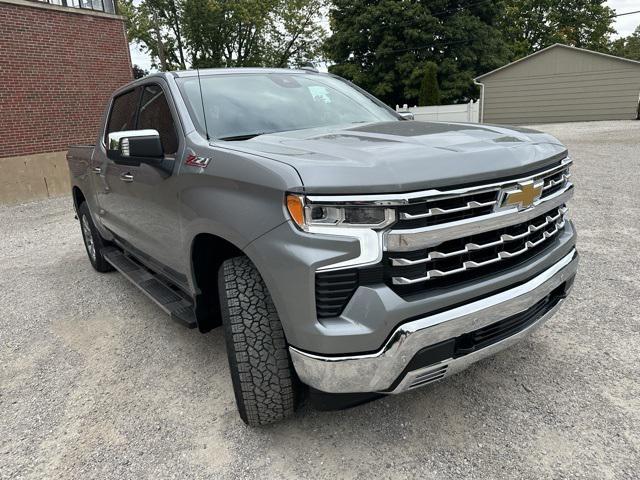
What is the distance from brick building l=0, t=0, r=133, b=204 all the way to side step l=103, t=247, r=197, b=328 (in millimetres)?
8146

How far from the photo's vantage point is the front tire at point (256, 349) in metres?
2.15

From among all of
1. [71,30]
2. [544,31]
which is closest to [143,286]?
[71,30]

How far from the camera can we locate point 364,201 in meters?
1.78

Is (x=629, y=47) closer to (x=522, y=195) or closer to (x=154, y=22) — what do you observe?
(x=154, y=22)

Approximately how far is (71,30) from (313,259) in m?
12.7

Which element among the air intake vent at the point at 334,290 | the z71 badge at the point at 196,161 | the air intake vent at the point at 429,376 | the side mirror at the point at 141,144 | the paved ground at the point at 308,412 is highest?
the side mirror at the point at 141,144

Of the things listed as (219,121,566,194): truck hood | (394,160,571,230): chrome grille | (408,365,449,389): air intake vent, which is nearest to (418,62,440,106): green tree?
(219,121,566,194): truck hood

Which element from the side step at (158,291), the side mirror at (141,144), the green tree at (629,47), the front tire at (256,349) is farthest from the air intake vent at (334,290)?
the green tree at (629,47)

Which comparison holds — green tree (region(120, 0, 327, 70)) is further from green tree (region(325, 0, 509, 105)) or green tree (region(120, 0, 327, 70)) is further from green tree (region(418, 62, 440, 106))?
green tree (region(418, 62, 440, 106))

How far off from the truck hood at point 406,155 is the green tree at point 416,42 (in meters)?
27.0


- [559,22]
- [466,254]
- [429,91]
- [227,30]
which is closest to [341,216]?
[466,254]

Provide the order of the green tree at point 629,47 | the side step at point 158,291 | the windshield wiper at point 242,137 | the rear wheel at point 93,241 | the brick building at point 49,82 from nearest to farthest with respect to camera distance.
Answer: the windshield wiper at point 242,137 → the side step at point 158,291 → the rear wheel at point 93,241 → the brick building at point 49,82 → the green tree at point 629,47

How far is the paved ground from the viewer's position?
7.08ft

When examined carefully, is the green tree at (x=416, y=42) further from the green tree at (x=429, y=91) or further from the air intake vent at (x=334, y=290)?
the air intake vent at (x=334, y=290)
